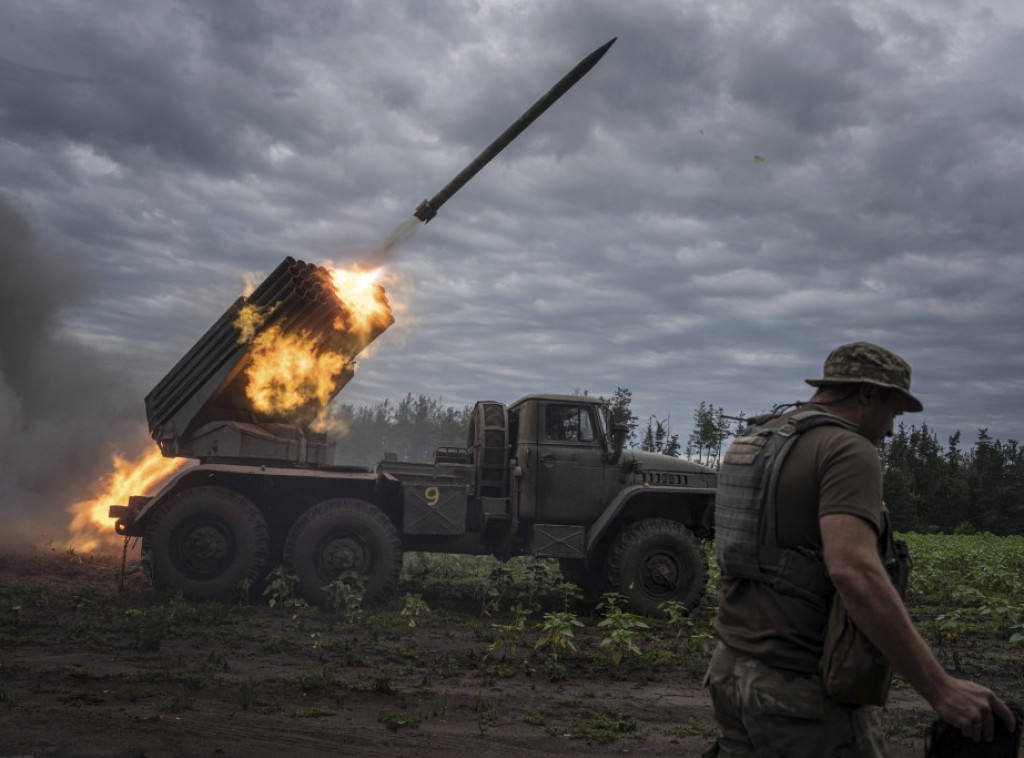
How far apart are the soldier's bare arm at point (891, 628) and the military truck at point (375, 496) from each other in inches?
297

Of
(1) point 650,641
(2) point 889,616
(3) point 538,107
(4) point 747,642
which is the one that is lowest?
(1) point 650,641

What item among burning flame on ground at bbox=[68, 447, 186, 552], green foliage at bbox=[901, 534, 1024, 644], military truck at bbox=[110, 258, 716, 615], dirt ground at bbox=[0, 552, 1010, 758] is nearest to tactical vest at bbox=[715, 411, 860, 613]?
dirt ground at bbox=[0, 552, 1010, 758]

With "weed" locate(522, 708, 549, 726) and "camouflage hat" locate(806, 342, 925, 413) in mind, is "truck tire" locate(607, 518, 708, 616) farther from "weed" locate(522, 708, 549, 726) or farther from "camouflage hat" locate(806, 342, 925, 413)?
"camouflage hat" locate(806, 342, 925, 413)

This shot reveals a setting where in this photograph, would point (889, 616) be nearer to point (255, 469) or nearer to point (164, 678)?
point (164, 678)

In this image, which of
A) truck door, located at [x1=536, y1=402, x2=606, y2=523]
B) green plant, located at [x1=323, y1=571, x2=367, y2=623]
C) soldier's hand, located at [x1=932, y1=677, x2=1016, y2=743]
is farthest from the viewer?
truck door, located at [x1=536, y1=402, x2=606, y2=523]

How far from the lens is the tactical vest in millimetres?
2336

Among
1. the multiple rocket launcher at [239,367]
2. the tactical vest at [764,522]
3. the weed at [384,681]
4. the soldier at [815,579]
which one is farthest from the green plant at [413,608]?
the tactical vest at [764,522]

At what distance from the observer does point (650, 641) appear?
8.07 meters

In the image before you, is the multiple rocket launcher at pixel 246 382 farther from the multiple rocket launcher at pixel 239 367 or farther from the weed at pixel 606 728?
the weed at pixel 606 728

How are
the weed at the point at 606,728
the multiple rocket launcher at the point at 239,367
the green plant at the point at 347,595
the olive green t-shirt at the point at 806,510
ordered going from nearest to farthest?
the olive green t-shirt at the point at 806,510
the weed at the point at 606,728
the green plant at the point at 347,595
the multiple rocket launcher at the point at 239,367

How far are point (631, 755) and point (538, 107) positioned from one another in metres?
9.47

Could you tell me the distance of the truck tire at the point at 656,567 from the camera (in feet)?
31.3

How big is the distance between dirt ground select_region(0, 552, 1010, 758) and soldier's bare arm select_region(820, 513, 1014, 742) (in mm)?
3121

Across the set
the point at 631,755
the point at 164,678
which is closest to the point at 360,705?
the point at 164,678
